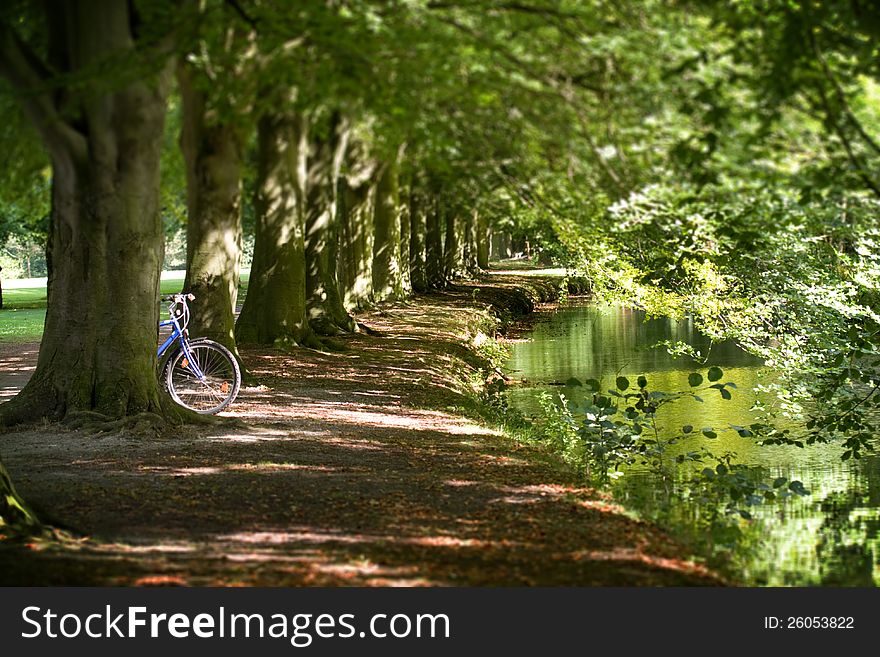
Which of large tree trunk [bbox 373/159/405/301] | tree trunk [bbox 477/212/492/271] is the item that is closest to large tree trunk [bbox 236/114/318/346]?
large tree trunk [bbox 373/159/405/301]

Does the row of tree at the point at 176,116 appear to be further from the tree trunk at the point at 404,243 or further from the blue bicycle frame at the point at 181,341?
the tree trunk at the point at 404,243

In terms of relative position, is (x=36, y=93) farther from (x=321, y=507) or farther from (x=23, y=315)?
(x=23, y=315)

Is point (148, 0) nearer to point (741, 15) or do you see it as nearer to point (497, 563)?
point (741, 15)

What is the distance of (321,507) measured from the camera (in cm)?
886

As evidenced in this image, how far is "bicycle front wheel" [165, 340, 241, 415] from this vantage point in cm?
1288

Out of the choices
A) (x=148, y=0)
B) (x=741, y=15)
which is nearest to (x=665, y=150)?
(x=741, y=15)

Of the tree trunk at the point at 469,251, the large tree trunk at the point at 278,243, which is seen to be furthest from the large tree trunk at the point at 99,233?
the tree trunk at the point at 469,251

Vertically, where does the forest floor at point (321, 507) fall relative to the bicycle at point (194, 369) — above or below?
below

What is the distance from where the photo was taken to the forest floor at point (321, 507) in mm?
6867

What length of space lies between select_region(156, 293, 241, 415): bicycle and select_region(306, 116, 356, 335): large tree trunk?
9422 millimetres

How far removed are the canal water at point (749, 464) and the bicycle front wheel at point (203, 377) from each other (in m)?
4.74

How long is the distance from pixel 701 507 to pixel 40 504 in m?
6.23

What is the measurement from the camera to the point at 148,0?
10.5 meters

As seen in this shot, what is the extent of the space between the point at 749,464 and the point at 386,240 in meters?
17.9
